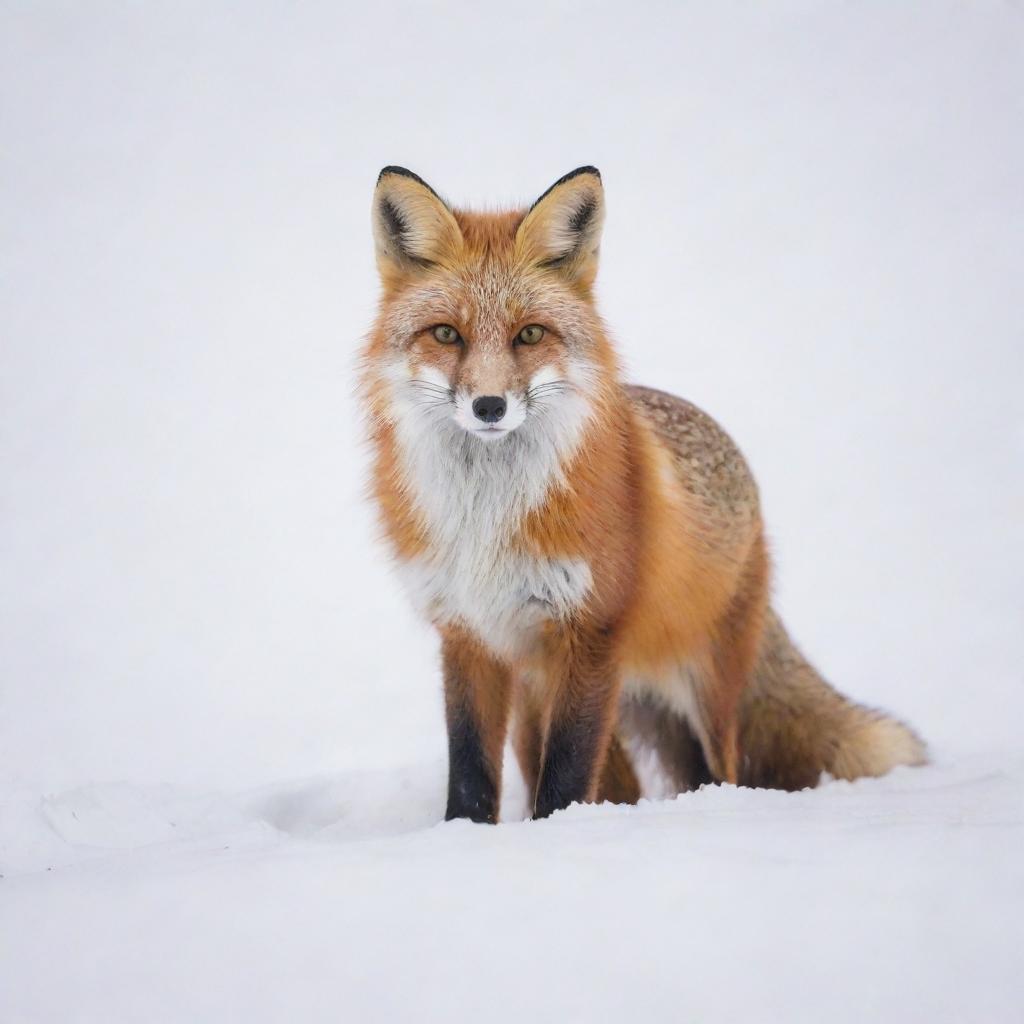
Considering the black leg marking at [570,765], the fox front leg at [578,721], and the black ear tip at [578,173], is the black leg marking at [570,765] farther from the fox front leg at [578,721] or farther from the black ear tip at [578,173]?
the black ear tip at [578,173]

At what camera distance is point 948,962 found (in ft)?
4.58

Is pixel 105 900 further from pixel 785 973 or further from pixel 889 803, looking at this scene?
pixel 889 803

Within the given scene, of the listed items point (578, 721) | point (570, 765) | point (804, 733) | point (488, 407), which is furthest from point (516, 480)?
point (804, 733)

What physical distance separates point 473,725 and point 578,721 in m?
0.34

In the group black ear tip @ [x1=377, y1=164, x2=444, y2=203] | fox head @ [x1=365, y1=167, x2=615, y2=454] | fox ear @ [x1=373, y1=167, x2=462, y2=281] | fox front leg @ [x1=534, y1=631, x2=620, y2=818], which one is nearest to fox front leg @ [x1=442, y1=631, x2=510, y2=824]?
fox front leg @ [x1=534, y1=631, x2=620, y2=818]

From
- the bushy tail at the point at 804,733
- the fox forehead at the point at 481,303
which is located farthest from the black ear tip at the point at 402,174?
the bushy tail at the point at 804,733

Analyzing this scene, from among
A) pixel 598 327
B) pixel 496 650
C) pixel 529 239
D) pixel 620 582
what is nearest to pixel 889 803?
pixel 620 582

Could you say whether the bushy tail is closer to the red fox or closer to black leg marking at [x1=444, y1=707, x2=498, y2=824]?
the red fox

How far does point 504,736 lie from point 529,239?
4.41ft

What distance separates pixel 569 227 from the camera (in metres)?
2.53

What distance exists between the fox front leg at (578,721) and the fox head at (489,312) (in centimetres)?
55

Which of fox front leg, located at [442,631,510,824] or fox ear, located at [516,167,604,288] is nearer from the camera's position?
fox ear, located at [516,167,604,288]

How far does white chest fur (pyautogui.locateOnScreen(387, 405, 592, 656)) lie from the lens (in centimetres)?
245

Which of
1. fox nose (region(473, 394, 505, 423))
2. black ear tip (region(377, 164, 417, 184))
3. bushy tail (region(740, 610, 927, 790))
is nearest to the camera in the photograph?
fox nose (region(473, 394, 505, 423))
